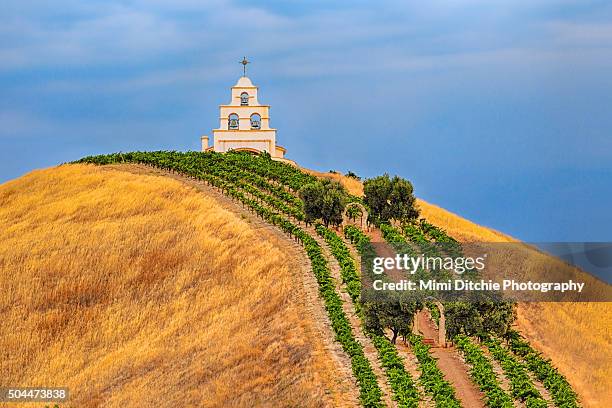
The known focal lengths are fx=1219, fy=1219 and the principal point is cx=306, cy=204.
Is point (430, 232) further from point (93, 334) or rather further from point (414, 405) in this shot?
point (414, 405)

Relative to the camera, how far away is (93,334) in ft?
208

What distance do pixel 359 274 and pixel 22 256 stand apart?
22735mm

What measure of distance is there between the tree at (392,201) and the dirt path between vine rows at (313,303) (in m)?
6.73

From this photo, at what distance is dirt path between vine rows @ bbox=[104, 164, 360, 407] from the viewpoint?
152ft

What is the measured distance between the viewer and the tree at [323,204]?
71.3 m

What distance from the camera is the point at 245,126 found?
98.9 metres

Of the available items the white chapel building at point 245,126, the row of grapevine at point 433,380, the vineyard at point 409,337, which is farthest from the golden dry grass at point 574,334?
the white chapel building at point 245,126

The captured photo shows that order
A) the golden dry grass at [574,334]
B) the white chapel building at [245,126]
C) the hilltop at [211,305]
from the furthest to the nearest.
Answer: the white chapel building at [245,126], the golden dry grass at [574,334], the hilltop at [211,305]

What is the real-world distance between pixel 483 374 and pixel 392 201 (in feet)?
91.0

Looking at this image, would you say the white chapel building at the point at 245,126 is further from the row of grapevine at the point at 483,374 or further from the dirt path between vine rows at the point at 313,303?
the row of grapevine at the point at 483,374

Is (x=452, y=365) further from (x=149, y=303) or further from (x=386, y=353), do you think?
(x=149, y=303)

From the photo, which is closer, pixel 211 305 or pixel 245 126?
pixel 211 305

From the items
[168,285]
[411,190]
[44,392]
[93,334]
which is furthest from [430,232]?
[44,392]

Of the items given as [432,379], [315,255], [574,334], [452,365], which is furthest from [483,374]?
[315,255]
